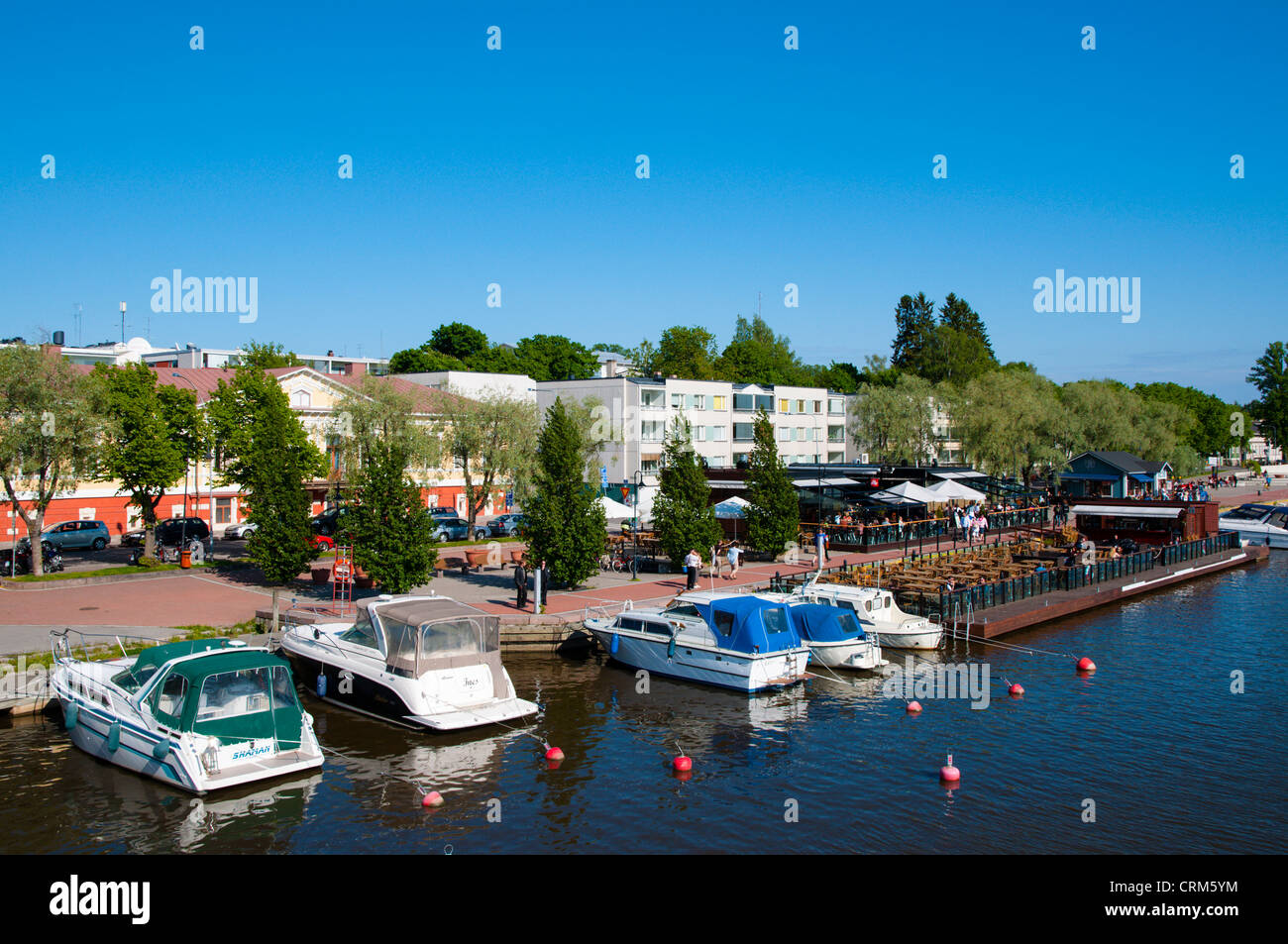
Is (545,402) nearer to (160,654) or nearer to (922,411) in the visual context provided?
(922,411)

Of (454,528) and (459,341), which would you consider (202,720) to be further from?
(459,341)

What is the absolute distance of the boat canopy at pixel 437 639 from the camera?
21922 millimetres

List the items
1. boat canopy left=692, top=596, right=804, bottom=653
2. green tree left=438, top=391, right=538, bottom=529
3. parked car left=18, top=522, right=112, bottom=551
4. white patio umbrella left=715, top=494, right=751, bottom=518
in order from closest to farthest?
boat canopy left=692, top=596, right=804, bottom=653 < white patio umbrella left=715, top=494, right=751, bottom=518 < parked car left=18, top=522, right=112, bottom=551 < green tree left=438, top=391, right=538, bottom=529

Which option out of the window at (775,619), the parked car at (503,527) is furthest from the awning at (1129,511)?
the window at (775,619)

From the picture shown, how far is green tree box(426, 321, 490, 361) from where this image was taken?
367ft

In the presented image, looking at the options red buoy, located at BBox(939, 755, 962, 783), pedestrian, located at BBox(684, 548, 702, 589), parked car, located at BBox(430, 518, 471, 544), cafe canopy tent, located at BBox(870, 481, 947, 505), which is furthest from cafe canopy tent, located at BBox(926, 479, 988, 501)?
red buoy, located at BBox(939, 755, 962, 783)

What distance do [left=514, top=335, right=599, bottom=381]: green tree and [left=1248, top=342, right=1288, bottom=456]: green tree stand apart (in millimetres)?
96428

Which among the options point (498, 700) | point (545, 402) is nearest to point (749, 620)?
point (498, 700)

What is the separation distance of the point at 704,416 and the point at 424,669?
58.6 metres

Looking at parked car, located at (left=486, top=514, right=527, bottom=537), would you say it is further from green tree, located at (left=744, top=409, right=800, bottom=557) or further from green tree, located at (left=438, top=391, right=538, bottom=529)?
green tree, located at (left=744, top=409, right=800, bottom=557)

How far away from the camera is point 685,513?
122 ft

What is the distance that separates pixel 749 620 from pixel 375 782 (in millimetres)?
10893

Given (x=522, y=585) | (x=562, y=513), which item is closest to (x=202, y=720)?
(x=522, y=585)
